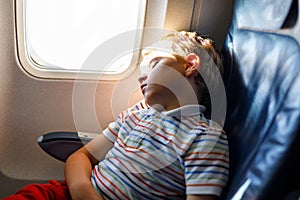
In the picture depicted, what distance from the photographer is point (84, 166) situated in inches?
45.6

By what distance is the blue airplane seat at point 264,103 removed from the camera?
0.68 meters

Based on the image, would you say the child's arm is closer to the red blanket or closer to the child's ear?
the red blanket

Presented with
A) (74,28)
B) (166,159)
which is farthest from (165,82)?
(74,28)

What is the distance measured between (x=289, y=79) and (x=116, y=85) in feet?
3.12

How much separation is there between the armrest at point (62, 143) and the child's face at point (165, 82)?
1.23ft

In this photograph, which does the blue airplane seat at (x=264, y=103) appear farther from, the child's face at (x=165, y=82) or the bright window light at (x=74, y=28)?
the bright window light at (x=74, y=28)

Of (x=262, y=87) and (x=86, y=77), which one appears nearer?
(x=262, y=87)

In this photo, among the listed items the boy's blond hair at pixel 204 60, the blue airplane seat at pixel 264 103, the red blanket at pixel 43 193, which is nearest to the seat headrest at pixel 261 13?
the blue airplane seat at pixel 264 103

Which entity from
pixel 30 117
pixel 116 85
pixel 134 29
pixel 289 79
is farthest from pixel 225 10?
pixel 30 117

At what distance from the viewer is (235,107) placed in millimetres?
988

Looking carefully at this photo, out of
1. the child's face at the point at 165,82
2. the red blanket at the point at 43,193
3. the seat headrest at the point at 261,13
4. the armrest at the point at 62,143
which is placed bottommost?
the red blanket at the point at 43,193

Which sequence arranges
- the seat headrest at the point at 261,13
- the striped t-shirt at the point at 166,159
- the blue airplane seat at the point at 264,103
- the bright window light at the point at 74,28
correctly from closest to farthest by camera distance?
the blue airplane seat at the point at 264,103 < the seat headrest at the point at 261,13 < the striped t-shirt at the point at 166,159 < the bright window light at the point at 74,28

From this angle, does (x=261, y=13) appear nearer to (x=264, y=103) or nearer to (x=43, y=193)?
A: (x=264, y=103)

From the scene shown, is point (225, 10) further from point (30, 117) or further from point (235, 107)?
point (30, 117)
